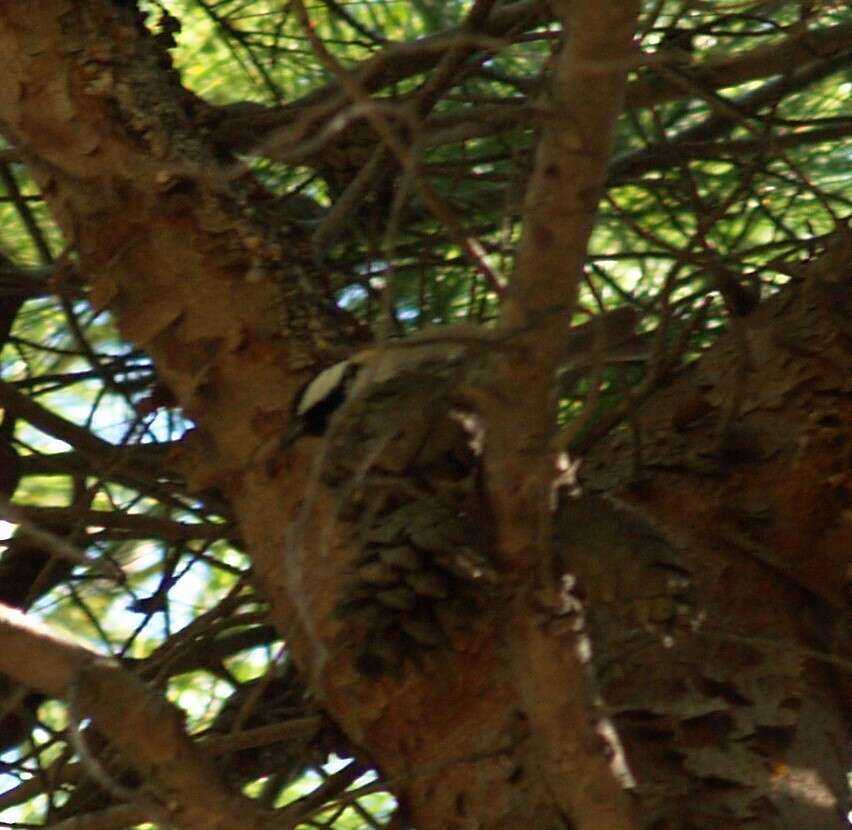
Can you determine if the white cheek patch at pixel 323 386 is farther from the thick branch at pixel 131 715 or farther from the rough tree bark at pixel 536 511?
the thick branch at pixel 131 715

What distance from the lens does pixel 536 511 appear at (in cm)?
85

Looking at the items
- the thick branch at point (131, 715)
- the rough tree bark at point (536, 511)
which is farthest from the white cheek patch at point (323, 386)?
the thick branch at point (131, 715)

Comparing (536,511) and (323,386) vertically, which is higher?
(323,386)

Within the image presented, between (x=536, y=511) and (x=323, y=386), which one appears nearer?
(x=536, y=511)

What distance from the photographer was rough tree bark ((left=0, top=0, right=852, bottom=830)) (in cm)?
86

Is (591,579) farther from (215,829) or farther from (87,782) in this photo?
(87,782)

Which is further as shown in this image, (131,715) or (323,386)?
(323,386)

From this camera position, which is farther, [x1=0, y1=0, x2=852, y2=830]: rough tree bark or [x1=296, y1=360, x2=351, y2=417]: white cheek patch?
[x1=296, y1=360, x2=351, y2=417]: white cheek patch

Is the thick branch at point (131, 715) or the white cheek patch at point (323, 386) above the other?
the white cheek patch at point (323, 386)

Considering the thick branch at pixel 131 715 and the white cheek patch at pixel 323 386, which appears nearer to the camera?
the thick branch at pixel 131 715

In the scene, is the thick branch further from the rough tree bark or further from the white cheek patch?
the white cheek patch

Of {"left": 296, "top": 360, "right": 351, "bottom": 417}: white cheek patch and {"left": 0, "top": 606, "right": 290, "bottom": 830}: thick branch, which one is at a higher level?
{"left": 296, "top": 360, "right": 351, "bottom": 417}: white cheek patch

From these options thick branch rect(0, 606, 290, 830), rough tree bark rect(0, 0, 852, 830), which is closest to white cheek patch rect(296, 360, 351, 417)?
rough tree bark rect(0, 0, 852, 830)

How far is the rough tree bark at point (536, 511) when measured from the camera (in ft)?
2.82
